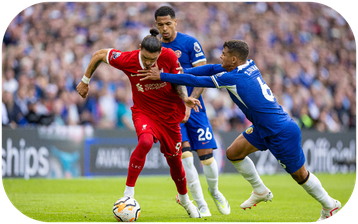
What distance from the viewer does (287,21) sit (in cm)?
2169

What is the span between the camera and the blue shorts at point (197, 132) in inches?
269

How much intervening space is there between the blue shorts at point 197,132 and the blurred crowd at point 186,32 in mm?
6383

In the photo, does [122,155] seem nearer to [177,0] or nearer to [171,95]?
[171,95]

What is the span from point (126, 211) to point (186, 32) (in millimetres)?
14051

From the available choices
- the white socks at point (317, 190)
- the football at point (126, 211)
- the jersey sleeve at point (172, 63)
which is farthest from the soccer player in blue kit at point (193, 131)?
the football at point (126, 211)

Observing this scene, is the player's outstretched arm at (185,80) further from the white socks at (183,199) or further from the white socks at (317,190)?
the white socks at (317,190)

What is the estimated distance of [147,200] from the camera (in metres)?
8.27

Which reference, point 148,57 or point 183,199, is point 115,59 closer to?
point 148,57

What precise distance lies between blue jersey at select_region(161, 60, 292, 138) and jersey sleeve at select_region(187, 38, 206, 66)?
0.87 m

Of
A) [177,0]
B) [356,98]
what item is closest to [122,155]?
[177,0]

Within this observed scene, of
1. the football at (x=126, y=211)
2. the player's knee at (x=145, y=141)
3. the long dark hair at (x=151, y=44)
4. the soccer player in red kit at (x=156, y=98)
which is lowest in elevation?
the football at (x=126, y=211)

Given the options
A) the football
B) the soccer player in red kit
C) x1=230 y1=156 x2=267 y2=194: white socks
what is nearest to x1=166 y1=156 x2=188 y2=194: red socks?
the soccer player in red kit

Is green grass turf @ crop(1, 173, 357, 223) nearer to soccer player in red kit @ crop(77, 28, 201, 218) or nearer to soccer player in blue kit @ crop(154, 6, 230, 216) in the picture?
soccer player in blue kit @ crop(154, 6, 230, 216)

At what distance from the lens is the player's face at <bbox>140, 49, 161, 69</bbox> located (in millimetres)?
5602
